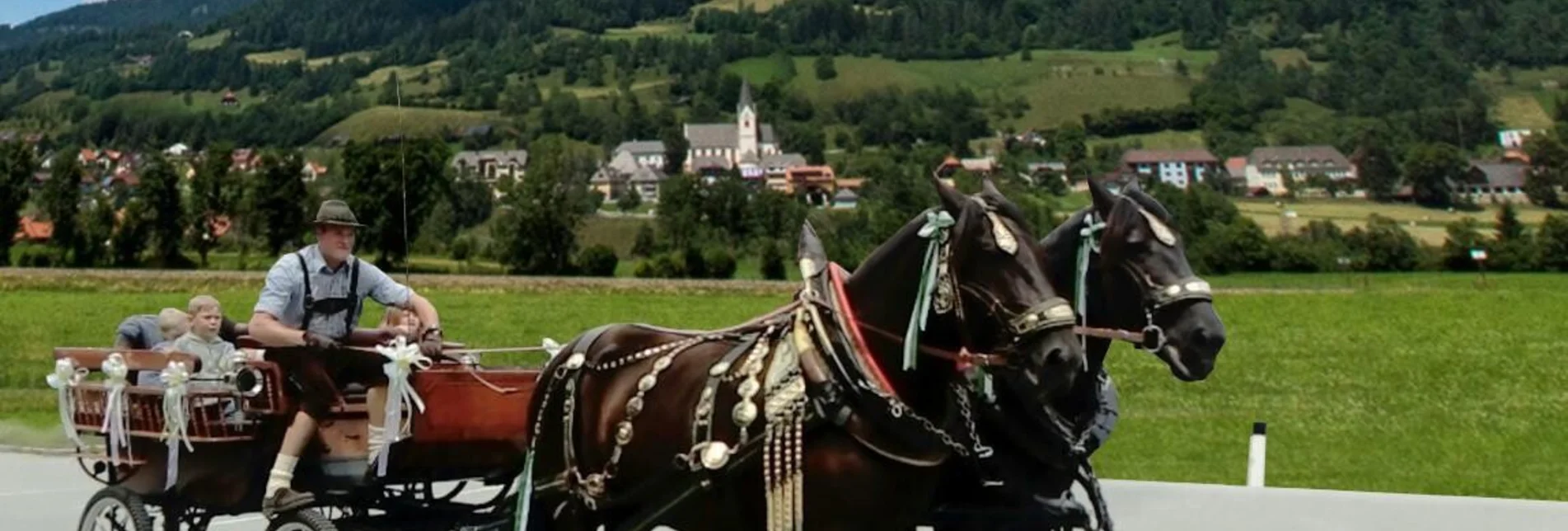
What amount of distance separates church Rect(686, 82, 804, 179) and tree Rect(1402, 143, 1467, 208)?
63197mm

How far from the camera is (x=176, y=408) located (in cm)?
858

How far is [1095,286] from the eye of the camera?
7.64 meters

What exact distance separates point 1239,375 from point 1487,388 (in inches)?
166

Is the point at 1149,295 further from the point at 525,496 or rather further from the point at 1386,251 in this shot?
the point at 1386,251

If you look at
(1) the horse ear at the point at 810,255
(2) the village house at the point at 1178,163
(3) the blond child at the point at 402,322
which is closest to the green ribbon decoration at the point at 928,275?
(1) the horse ear at the point at 810,255

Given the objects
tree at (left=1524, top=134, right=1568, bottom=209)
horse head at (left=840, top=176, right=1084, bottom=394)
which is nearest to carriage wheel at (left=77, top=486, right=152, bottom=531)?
horse head at (left=840, top=176, right=1084, bottom=394)

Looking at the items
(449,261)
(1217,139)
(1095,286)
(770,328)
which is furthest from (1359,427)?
(1217,139)

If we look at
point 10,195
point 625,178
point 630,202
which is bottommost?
point 625,178

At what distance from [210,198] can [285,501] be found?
7463cm

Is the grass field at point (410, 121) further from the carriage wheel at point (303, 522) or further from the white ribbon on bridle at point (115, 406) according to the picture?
the carriage wheel at point (303, 522)

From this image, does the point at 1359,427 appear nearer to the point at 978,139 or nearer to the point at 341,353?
the point at 341,353

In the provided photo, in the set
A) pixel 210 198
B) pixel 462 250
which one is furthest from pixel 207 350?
pixel 210 198

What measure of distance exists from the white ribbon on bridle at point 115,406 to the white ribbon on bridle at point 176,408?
0.30 m

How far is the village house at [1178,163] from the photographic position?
146750mm
